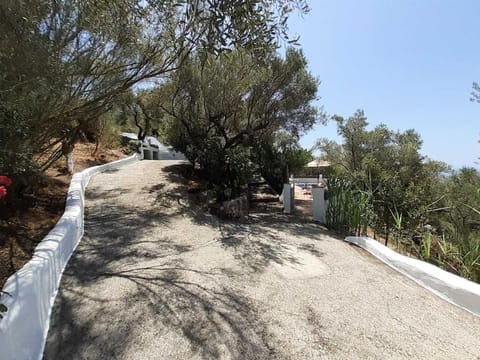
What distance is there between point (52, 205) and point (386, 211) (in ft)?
26.2

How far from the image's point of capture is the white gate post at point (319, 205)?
8.12m

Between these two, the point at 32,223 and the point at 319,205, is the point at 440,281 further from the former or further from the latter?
the point at 32,223

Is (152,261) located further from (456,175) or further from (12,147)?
(456,175)

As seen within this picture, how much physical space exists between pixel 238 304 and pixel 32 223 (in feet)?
13.1

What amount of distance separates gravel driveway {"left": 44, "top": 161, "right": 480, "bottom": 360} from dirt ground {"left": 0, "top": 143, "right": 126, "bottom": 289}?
619 mm

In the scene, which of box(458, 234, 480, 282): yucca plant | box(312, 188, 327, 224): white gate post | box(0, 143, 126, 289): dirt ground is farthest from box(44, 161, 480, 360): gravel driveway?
box(312, 188, 327, 224): white gate post

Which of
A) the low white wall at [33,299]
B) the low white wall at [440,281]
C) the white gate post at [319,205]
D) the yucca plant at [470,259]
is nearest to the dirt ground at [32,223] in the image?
the low white wall at [33,299]

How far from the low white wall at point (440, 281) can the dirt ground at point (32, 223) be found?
17.8 feet

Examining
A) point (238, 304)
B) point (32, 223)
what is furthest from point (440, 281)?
point (32, 223)

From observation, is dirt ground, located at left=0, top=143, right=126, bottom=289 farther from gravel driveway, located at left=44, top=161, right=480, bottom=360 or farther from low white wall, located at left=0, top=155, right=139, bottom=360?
gravel driveway, located at left=44, top=161, right=480, bottom=360

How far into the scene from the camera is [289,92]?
10.5 m

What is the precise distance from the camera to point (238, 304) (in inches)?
144

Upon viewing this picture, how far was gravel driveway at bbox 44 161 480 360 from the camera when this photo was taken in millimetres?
2930

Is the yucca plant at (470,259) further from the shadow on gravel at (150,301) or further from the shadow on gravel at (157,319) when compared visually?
the shadow on gravel at (157,319)
